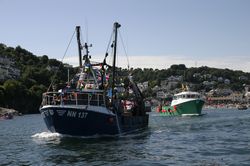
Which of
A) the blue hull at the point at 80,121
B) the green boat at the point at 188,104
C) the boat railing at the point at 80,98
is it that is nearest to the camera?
the blue hull at the point at 80,121

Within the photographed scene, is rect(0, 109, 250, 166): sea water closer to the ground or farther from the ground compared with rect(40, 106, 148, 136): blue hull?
closer to the ground

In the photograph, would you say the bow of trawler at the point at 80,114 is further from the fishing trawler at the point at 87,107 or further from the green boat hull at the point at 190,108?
the green boat hull at the point at 190,108

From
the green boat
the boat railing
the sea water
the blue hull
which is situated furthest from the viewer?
the green boat

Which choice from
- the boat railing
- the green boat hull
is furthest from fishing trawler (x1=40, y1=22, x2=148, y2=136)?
the green boat hull

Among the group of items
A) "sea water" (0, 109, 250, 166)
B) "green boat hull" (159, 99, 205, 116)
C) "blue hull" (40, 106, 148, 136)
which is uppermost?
"green boat hull" (159, 99, 205, 116)

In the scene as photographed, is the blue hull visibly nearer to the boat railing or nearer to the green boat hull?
the boat railing

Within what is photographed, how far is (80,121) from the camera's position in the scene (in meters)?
42.8

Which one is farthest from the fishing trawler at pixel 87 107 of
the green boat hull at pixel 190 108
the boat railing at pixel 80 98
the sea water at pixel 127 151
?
the green boat hull at pixel 190 108

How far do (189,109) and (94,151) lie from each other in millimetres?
80561

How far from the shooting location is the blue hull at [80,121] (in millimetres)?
42688

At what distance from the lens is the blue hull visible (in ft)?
140

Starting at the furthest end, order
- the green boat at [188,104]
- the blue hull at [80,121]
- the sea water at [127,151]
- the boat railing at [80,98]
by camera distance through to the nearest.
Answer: the green boat at [188,104], the boat railing at [80,98], the blue hull at [80,121], the sea water at [127,151]

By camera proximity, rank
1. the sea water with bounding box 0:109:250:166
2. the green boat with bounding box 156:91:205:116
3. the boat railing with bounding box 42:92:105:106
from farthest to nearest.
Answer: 1. the green boat with bounding box 156:91:205:116
2. the boat railing with bounding box 42:92:105:106
3. the sea water with bounding box 0:109:250:166

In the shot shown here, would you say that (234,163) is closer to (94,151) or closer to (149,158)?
(149,158)
